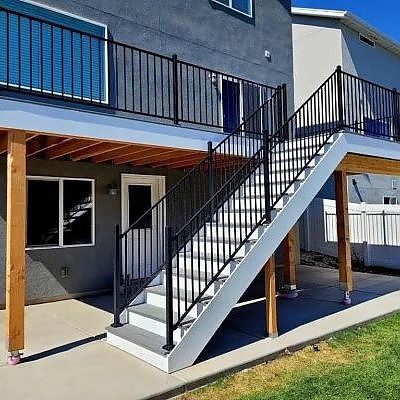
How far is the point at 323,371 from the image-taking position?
14.4 ft

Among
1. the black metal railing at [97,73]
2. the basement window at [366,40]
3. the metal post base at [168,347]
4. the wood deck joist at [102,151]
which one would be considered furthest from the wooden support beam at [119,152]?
the basement window at [366,40]

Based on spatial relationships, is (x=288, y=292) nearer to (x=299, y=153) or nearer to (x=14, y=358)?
(x=299, y=153)

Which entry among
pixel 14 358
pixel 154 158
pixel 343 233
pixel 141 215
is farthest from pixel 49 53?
pixel 343 233

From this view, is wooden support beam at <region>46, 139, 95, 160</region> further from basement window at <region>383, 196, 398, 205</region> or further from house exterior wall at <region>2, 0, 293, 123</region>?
basement window at <region>383, 196, 398, 205</region>

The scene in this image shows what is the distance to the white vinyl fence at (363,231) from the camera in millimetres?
11781

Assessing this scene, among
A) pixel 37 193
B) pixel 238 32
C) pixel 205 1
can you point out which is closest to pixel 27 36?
pixel 37 193

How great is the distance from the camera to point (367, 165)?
26.1ft

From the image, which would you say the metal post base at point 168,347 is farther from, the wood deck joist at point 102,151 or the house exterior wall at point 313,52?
the house exterior wall at point 313,52

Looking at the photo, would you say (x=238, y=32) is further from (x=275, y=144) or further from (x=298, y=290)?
(x=298, y=290)

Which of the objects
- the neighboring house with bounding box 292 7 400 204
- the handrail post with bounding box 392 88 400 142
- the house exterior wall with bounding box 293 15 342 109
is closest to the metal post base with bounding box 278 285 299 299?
the handrail post with bounding box 392 88 400 142

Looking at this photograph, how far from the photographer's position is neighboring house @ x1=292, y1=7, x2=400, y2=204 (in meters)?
14.1

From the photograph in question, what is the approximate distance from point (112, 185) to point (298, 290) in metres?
4.38

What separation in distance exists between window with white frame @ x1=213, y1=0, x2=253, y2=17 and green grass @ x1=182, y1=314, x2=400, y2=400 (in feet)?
27.1

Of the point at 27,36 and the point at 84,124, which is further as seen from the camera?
the point at 27,36
